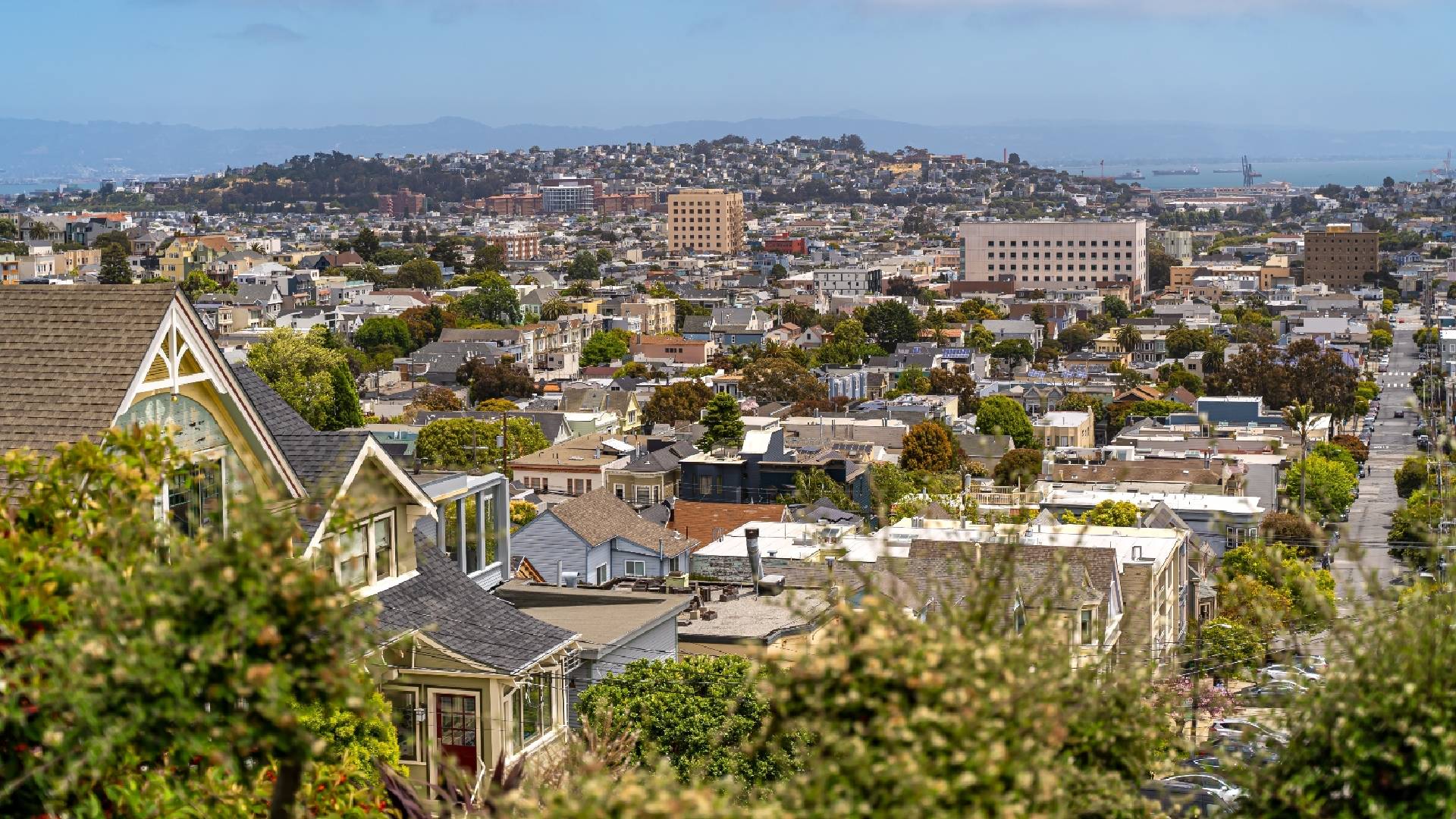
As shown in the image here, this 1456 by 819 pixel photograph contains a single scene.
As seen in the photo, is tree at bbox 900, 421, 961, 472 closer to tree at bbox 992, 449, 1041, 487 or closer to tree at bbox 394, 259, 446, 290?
tree at bbox 992, 449, 1041, 487

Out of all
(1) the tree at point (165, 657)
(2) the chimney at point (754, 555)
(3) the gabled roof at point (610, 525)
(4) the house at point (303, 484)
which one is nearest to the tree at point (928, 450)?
(3) the gabled roof at point (610, 525)

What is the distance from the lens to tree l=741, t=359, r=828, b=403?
75000mm

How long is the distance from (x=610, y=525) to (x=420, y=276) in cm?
10408

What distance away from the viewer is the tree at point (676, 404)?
221 ft

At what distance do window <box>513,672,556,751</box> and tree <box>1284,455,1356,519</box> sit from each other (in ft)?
140

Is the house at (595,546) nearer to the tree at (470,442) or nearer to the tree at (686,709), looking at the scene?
the tree at (470,442)

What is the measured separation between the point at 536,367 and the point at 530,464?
4171cm

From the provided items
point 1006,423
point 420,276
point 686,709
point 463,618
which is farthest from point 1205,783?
point 420,276

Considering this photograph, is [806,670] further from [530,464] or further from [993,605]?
[530,464]

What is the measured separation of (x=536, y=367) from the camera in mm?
93562

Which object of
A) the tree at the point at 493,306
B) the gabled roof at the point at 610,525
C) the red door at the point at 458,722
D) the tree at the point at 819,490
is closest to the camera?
the red door at the point at 458,722

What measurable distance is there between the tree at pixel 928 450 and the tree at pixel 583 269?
99.9m

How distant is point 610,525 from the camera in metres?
34.5

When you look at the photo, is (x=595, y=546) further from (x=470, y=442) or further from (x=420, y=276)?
(x=420, y=276)
